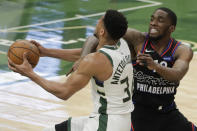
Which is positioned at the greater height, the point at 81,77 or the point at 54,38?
the point at 81,77

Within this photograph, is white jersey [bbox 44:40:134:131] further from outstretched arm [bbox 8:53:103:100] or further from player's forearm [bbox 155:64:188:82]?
player's forearm [bbox 155:64:188:82]

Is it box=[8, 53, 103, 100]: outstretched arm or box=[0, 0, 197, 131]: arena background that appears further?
box=[0, 0, 197, 131]: arena background

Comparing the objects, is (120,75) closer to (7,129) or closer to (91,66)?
(91,66)

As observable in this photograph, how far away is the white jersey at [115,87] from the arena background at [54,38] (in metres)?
2.31

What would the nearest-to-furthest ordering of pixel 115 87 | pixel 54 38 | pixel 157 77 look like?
pixel 115 87, pixel 157 77, pixel 54 38

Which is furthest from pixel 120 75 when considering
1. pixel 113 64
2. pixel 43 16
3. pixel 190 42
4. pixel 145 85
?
pixel 43 16

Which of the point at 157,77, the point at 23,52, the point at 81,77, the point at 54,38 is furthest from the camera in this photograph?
the point at 54,38

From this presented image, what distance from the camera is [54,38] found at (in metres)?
10.9

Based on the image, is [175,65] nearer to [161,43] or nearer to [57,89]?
[161,43]

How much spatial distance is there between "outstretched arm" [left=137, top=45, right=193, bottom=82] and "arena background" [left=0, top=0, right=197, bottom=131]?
81.5 inches

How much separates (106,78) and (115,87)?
0.12 m

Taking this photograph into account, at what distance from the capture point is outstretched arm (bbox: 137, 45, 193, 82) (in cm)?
473

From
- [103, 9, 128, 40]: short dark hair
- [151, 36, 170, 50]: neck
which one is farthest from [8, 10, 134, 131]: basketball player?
[151, 36, 170, 50]: neck

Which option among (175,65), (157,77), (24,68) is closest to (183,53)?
(175,65)
